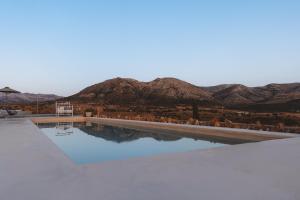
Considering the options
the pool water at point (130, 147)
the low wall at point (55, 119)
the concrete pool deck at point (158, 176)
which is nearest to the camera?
the concrete pool deck at point (158, 176)

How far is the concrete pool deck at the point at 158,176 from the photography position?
7.89 ft

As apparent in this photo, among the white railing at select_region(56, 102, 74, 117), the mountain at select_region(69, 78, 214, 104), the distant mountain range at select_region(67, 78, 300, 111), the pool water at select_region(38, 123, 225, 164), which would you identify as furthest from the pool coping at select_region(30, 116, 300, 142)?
the distant mountain range at select_region(67, 78, 300, 111)

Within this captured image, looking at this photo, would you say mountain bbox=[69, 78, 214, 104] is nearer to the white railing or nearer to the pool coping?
the white railing

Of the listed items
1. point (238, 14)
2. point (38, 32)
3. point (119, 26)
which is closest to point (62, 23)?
point (38, 32)

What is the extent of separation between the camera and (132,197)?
7.61ft

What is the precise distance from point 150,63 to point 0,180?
69.2 feet

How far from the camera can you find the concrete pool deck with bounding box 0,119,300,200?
7.89ft

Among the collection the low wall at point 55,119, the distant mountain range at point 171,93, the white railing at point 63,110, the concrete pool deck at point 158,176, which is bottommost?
the concrete pool deck at point 158,176

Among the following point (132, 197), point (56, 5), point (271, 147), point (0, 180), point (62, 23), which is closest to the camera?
point (132, 197)

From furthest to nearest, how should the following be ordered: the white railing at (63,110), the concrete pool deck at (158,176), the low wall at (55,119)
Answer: the white railing at (63,110) < the low wall at (55,119) < the concrete pool deck at (158,176)

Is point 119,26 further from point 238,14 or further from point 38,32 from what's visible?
point 238,14

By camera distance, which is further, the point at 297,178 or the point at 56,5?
the point at 56,5

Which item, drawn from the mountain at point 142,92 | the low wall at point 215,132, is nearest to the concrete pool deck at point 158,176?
the low wall at point 215,132

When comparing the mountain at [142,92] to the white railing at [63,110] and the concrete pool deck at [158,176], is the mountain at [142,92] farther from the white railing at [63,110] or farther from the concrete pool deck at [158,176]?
the concrete pool deck at [158,176]
